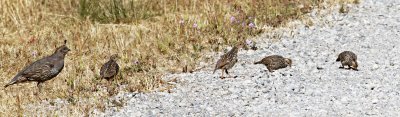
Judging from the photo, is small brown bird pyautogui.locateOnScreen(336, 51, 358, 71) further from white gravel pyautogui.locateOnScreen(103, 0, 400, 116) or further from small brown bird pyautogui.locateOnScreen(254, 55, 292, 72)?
small brown bird pyautogui.locateOnScreen(254, 55, 292, 72)

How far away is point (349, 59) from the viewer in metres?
11.3

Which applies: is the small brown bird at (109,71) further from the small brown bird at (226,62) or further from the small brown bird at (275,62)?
the small brown bird at (275,62)

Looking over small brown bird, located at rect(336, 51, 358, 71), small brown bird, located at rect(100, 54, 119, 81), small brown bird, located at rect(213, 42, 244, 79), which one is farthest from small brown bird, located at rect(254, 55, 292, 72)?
small brown bird, located at rect(100, 54, 119, 81)

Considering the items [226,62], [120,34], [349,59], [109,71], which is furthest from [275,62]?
[120,34]

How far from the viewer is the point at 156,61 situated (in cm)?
1235

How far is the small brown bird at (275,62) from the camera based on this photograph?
11344 mm

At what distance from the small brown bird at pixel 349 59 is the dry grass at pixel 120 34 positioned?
8.23ft

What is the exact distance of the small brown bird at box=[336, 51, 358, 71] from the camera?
36.8ft

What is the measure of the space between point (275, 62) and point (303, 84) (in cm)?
86

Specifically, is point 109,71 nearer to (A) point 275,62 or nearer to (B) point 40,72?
(B) point 40,72

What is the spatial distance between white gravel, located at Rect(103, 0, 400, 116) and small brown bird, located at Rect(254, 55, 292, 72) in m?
0.10

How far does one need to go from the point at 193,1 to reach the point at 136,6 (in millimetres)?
1339

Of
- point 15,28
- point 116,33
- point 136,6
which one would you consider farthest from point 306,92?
point 15,28

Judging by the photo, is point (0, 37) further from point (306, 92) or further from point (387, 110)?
point (387, 110)
